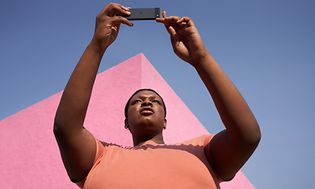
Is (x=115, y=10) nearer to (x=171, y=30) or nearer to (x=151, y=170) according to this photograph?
(x=171, y=30)

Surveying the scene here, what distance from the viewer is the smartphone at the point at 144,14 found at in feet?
3.91

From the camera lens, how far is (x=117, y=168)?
1.10 m

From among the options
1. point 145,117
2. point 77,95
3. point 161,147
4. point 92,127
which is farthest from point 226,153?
point 92,127

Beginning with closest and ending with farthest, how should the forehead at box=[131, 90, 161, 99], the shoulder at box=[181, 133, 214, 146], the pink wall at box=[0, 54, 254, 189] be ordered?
the shoulder at box=[181, 133, 214, 146], the forehead at box=[131, 90, 161, 99], the pink wall at box=[0, 54, 254, 189]

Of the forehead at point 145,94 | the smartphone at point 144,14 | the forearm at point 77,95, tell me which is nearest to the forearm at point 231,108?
the smartphone at point 144,14

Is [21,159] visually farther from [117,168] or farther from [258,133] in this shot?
[258,133]

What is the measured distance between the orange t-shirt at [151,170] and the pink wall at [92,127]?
7.82ft

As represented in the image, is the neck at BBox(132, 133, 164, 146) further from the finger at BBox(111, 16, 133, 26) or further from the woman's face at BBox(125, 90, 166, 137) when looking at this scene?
the finger at BBox(111, 16, 133, 26)

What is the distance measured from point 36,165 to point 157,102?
2.54m

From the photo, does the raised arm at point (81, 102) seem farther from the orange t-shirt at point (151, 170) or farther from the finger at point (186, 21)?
the finger at point (186, 21)

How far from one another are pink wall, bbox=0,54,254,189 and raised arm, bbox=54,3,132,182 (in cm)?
245

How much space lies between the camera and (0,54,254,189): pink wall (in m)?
3.53

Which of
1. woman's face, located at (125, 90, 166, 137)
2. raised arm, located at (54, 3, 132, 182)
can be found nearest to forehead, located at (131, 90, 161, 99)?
woman's face, located at (125, 90, 166, 137)

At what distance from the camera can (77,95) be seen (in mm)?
1042
